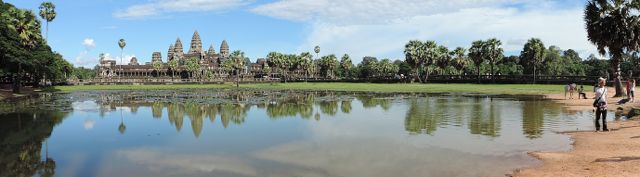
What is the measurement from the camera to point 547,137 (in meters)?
15.6

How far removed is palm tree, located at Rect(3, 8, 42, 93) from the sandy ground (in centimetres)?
5136

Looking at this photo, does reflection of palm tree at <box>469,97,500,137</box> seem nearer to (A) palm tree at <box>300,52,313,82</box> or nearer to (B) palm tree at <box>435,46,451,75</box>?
(B) palm tree at <box>435,46,451,75</box>

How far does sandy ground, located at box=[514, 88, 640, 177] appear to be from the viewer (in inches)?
392

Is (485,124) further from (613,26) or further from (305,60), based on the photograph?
(305,60)

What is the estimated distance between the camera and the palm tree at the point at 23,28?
5136cm

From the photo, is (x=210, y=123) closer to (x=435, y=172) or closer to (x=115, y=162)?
(x=115, y=162)

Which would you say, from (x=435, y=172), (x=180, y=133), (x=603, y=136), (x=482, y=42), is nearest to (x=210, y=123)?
(x=180, y=133)

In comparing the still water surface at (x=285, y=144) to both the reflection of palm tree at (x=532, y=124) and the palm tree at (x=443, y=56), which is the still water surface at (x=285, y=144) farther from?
the palm tree at (x=443, y=56)

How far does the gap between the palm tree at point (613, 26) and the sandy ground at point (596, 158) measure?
19124mm

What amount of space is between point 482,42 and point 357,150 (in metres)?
75.7

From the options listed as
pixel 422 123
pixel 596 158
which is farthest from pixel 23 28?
pixel 596 158

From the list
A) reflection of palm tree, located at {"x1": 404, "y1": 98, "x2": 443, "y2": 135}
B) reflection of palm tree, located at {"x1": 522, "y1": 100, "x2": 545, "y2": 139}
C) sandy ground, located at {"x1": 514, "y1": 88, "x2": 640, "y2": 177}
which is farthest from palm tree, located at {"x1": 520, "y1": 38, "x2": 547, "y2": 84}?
sandy ground, located at {"x1": 514, "y1": 88, "x2": 640, "y2": 177}

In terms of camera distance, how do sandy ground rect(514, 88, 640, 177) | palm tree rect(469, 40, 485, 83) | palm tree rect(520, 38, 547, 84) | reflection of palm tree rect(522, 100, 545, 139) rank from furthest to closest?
palm tree rect(469, 40, 485, 83)
palm tree rect(520, 38, 547, 84)
reflection of palm tree rect(522, 100, 545, 139)
sandy ground rect(514, 88, 640, 177)

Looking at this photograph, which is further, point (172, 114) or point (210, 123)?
point (172, 114)
